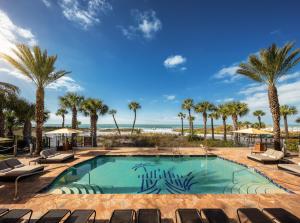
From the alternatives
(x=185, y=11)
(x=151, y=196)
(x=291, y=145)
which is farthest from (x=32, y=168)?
(x=291, y=145)

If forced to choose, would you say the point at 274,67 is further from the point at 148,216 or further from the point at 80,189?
the point at 80,189

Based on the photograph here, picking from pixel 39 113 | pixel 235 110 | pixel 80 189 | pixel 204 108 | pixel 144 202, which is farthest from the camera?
pixel 204 108

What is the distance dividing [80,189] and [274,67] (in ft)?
54.0

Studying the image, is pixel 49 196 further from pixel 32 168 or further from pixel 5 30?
pixel 5 30

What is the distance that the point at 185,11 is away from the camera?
1484 cm

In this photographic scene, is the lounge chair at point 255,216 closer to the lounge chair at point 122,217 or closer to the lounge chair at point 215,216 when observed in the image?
the lounge chair at point 215,216

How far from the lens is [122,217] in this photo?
3.89m

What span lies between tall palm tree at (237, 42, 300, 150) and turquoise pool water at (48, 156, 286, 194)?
628cm

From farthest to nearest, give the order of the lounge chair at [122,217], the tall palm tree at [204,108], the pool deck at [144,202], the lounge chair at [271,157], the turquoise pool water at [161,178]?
the tall palm tree at [204,108] → the lounge chair at [271,157] → the turquoise pool water at [161,178] → the pool deck at [144,202] → the lounge chair at [122,217]

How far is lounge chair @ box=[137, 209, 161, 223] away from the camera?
3.76 metres

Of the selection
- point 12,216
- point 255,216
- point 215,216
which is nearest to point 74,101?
point 12,216

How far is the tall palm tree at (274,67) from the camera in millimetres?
13859

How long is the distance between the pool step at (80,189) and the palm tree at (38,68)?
8.35 m

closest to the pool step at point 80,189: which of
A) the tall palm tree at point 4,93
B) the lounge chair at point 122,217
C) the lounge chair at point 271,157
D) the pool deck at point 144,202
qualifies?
the pool deck at point 144,202
